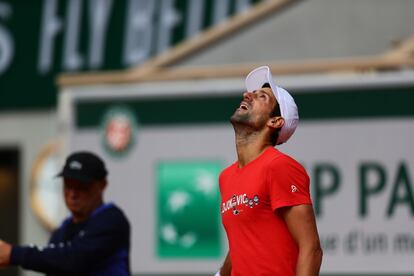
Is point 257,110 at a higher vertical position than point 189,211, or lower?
higher

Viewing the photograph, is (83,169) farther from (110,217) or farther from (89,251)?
(89,251)

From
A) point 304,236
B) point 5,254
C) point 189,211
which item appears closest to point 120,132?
point 189,211

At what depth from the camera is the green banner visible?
6.60m

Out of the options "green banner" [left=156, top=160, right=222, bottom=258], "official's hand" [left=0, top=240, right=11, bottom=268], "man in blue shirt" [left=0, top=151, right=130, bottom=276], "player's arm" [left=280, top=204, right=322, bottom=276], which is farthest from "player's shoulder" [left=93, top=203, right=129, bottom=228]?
"green banner" [left=156, top=160, right=222, bottom=258]

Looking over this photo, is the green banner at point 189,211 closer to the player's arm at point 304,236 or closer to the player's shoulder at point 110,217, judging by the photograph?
the player's shoulder at point 110,217

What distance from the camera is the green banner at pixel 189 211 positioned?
6.60 meters

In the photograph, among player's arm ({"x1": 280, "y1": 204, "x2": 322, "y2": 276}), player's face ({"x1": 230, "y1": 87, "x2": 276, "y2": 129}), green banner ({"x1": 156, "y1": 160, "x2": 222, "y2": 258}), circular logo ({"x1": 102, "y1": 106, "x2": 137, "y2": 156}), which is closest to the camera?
player's arm ({"x1": 280, "y1": 204, "x2": 322, "y2": 276})

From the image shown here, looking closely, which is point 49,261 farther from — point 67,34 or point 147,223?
point 67,34

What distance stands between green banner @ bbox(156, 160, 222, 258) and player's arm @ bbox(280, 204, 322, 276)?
9.48ft

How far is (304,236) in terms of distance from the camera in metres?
3.66

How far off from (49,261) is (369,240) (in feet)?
7.52

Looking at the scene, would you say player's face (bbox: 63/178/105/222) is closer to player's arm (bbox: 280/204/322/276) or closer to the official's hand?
the official's hand

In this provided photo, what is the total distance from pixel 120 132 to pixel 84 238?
2052 mm

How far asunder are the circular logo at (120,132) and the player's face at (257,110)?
2900 millimetres
